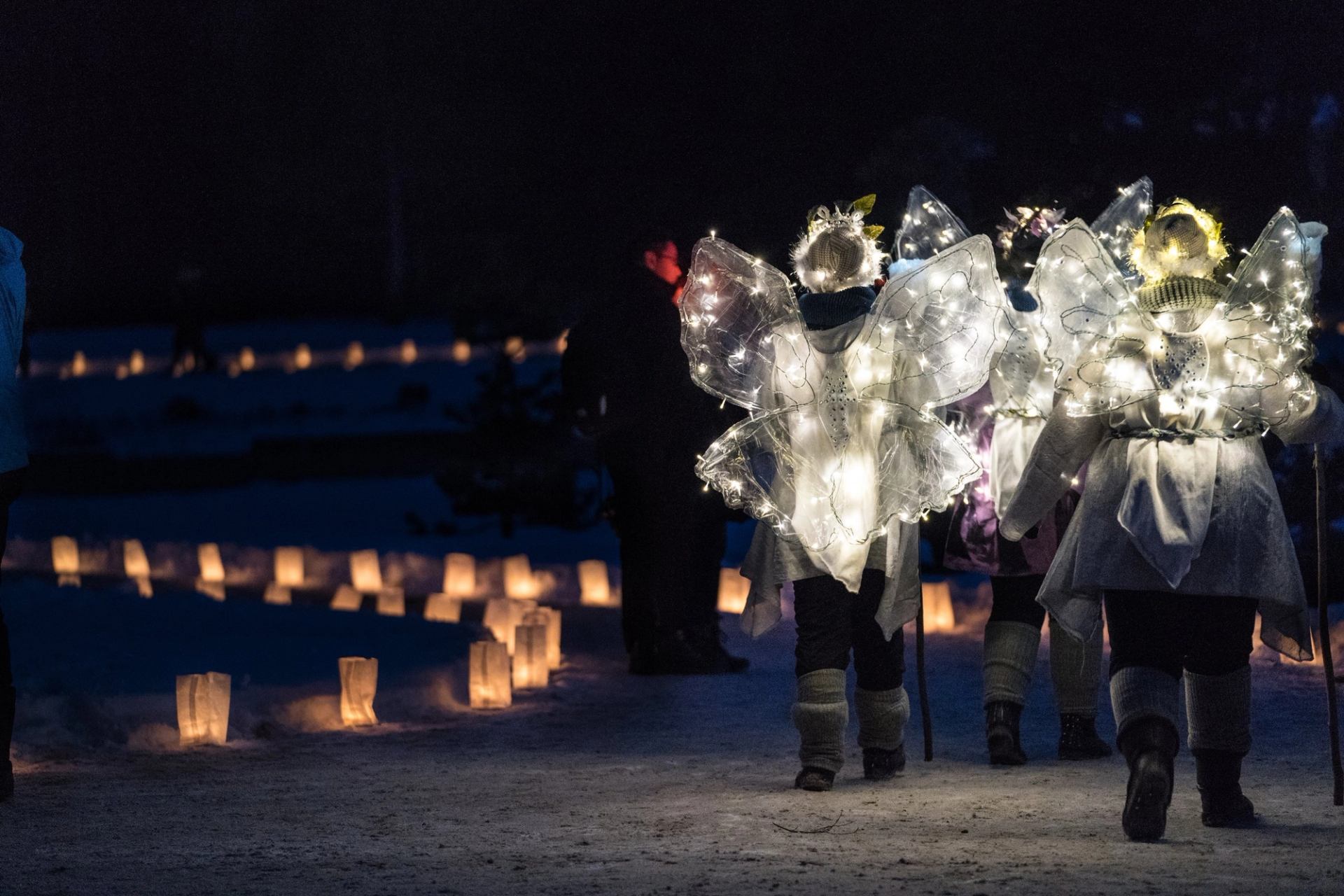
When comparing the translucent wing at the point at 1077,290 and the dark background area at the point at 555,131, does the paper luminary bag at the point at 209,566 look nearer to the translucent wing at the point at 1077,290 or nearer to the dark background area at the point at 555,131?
the dark background area at the point at 555,131

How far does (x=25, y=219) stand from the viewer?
29.7 meters

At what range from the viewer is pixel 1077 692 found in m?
6.53

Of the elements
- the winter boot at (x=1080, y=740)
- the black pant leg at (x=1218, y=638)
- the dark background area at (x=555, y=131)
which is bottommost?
the winter boot at (x=1080, y=740)

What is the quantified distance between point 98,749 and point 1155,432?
3.90 meters

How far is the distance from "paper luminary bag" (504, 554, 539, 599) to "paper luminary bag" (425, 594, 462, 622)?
1.83ft

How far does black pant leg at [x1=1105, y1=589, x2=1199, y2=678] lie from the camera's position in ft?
17.4

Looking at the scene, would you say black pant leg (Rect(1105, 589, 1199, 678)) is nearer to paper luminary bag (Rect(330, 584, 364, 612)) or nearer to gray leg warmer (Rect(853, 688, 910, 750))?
gray leg warmer (Rect(853, 688, 910, 750))

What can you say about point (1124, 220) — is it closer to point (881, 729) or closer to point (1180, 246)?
point (1180, 246)

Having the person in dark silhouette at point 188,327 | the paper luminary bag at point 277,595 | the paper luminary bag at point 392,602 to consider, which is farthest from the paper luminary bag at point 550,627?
the person in dark silhouette at point 188,327

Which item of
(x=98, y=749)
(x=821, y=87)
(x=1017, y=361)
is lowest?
(x=98, y=749)

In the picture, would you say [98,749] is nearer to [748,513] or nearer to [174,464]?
[748,513]

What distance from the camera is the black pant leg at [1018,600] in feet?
22.0

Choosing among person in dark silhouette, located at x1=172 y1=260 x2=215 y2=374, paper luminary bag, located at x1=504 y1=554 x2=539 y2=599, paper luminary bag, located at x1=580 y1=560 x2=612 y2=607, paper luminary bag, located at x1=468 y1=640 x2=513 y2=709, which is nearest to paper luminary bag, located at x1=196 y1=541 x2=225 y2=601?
paper luminary bag, located at x1=504 y1=554 x2=539 y2=599

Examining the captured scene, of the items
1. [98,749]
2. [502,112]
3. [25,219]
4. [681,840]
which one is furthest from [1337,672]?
[25,219]
